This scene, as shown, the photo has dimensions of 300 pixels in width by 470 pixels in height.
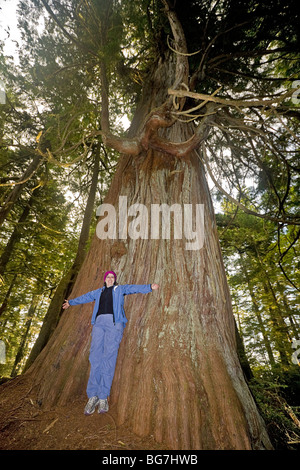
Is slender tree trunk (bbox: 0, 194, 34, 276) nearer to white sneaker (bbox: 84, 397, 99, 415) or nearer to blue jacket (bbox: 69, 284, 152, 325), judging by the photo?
blue jacket (bbox: 69, 284, 152, 325)

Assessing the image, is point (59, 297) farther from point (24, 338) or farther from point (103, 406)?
point (24, 338)

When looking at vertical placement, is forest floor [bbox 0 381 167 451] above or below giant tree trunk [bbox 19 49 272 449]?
below

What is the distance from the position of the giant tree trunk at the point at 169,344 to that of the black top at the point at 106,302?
0.72 feet

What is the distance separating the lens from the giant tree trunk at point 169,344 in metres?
1.74

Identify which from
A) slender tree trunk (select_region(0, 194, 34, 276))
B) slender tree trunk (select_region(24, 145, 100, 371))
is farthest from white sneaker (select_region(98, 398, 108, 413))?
slender tree trunk (select_region(0, 194, 34, 276))

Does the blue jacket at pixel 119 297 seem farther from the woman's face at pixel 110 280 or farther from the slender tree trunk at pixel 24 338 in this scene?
the slender tree trunk at pixel 24 338

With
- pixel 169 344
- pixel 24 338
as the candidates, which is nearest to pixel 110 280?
pixel 169 344

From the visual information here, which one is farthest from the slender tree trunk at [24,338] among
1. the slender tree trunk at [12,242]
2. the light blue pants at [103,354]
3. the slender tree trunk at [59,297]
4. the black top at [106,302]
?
the light blue pants at [103,354]

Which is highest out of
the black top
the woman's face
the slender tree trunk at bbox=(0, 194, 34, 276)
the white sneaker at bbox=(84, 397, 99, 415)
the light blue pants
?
the slender tree trunk at bbox=(0, 194, 34, 276)

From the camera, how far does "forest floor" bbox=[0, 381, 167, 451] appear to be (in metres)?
1.65

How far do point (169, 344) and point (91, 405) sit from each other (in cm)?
91

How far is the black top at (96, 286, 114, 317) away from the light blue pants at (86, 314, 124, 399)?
0.19 ft

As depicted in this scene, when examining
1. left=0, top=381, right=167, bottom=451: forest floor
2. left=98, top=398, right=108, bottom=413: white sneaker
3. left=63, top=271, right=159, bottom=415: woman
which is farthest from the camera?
left=63, top=271, right=159, bottom=415: woman

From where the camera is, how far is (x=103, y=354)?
2203 millimetres
